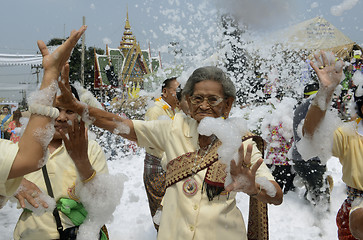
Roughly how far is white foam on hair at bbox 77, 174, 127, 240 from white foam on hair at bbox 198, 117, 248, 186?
2.64 feet

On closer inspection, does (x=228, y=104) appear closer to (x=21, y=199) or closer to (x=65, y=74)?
(x=65, y=74)

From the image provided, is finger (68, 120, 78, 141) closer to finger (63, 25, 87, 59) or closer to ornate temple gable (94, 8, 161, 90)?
finger (63, 25, 87, 59)

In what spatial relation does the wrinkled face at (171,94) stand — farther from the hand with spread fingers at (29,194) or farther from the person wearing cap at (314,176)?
the hand with spread fingers at (29,194)

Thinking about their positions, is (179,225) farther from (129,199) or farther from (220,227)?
(129,199)

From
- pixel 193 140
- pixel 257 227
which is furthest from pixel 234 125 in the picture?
pixel 257 227

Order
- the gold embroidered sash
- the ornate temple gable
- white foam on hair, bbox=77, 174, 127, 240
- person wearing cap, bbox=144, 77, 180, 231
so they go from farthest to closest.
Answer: the ornate temple gable
person wearing cap, bbox=144, 77, 180, 231
white foam on hair, bbox=77, 174, 127, 240
the gold embroidered sash

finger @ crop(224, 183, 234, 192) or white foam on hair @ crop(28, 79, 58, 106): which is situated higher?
white foam on hair @ crop(28, 79, 58, 106)

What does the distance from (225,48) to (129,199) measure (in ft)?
20.9

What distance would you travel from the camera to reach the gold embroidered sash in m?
2.04

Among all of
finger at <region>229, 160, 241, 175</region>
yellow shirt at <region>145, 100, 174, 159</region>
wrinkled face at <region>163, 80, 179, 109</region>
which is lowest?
finger at <region>229, 160, 241, 175</region>

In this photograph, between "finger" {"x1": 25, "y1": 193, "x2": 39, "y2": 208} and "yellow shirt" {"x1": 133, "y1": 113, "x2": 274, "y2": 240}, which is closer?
"yellow shirt" {"x1": 133, "y1": 113, "x2": 274, "y2": 240}

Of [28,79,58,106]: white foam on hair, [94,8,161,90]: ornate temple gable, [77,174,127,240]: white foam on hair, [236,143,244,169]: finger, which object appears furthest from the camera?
[94,8,161,90]: ornate temple gable

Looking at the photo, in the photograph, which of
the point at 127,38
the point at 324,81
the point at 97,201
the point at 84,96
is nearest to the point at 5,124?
the point at 84,96

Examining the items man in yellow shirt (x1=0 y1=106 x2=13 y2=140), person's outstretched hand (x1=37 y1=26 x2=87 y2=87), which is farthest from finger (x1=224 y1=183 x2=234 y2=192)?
man in yellow shirt (x1=0 y1=106 x2=13 y2=140)
